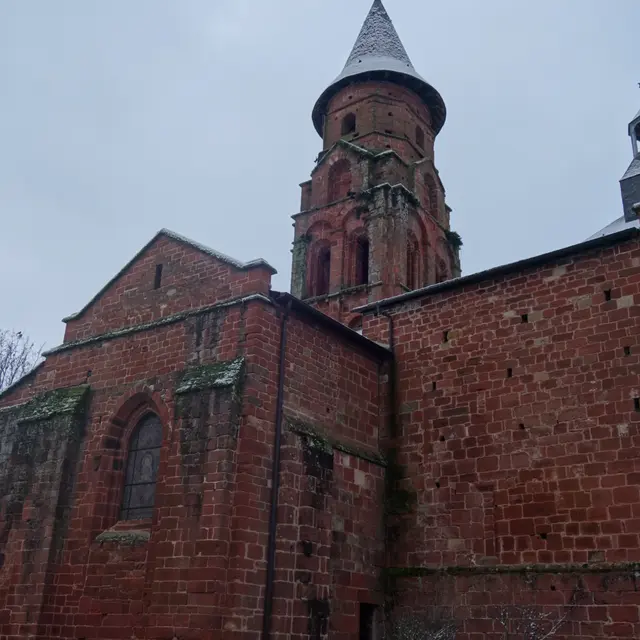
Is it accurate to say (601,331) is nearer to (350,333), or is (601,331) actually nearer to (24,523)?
(350,333)

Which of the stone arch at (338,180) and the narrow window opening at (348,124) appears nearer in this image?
the stone arch at (338,180)

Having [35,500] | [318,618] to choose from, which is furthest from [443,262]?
[35,500]

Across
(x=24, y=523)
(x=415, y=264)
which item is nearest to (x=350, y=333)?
(x=24, y=523)

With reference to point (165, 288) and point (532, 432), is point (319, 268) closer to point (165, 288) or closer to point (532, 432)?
point (165, 288)

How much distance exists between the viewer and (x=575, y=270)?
13.6 metres

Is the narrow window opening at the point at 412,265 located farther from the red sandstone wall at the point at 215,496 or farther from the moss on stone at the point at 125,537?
the moss on stone at the point at 125,537

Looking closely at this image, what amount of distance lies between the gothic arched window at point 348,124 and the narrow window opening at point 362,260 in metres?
5.14

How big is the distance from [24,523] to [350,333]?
7198 mm

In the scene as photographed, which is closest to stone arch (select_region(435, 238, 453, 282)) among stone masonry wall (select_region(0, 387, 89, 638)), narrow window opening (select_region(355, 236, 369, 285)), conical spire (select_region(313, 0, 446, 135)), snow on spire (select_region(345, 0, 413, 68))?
narrow window opening (select_region(355, 236, 369, 285))

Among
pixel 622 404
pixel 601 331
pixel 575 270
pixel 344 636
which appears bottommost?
pixel 344 636

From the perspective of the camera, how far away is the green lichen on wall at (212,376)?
11906mm

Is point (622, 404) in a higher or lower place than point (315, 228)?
lower

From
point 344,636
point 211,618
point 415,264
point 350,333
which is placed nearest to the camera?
point 211,618

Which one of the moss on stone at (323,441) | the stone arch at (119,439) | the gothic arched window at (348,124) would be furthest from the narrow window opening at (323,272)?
the stone arch at (119,439)
